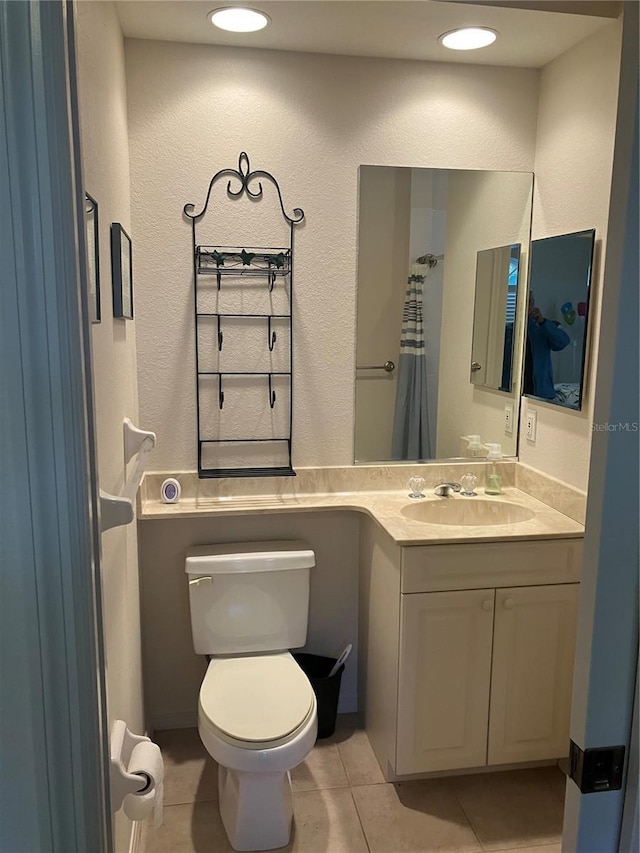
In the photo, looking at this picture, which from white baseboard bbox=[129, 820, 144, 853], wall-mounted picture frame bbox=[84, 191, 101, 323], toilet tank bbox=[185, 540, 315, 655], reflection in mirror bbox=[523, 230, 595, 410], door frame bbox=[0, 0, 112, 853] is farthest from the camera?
toilet tank bbox=[185, 540, 315, 655]

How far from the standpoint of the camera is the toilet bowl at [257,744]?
73.7 inches

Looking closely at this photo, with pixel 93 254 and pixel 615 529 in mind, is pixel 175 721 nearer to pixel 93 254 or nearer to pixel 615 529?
pixel 93 254

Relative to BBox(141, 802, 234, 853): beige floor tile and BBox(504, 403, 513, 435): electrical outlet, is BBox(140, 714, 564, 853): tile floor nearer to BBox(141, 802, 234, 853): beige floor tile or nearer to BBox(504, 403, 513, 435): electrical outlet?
BBox(141, 802, 234, 853): beige floor tile

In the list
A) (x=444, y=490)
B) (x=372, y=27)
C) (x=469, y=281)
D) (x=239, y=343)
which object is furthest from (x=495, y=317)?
(x=372, y=27)

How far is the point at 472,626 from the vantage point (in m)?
2.14

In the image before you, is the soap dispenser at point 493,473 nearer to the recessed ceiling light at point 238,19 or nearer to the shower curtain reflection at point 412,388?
the shower curtain reflection at point 412,388

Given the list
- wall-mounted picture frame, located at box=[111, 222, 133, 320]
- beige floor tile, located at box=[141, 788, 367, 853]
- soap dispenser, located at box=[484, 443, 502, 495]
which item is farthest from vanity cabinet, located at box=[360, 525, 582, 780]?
wall-mounted picture frame, located at box=[111, 222, 133, 320]

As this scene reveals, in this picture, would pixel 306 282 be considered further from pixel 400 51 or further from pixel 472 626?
pixel 472 626

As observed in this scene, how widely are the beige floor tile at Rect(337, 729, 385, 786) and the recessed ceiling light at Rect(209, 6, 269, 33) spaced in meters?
2.49

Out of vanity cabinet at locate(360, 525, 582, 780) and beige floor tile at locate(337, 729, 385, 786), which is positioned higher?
vanity cabinet at locate(360, 525, 582, 780)

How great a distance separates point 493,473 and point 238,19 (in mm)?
1809

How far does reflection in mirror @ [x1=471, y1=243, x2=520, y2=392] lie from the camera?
256cm

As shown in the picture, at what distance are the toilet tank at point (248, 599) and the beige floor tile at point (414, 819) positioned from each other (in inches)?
22.3

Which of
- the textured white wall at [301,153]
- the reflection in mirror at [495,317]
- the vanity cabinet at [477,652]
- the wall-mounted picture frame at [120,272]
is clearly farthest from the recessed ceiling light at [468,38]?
the vanity cabinet at [477,652]
